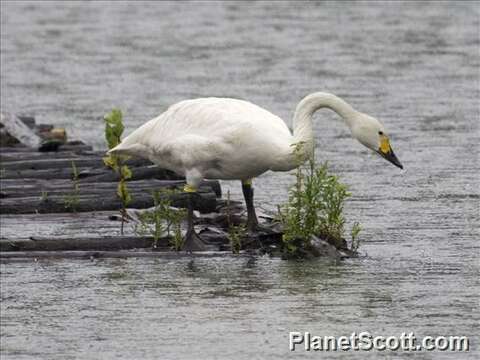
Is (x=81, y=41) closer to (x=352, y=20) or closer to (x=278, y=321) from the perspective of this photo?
→ (x=352, y=20)

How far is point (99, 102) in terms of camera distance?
28.2 meters

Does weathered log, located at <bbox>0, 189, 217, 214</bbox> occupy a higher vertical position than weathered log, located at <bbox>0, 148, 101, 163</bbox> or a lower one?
higher

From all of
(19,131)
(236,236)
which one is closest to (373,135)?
(236,236)

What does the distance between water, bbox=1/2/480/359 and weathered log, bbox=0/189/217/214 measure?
1.45 m

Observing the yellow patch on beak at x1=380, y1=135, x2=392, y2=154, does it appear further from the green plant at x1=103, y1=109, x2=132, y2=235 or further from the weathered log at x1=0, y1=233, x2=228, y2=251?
the green plant at x1=103, y1=109, x2=132, y2=235

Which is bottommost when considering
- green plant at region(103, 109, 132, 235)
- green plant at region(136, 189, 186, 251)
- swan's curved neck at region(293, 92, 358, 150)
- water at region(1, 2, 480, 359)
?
water at region(1, 2, 480, 359)

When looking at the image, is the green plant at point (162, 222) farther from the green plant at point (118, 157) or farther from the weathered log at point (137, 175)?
the weathered log at point (137, 175)

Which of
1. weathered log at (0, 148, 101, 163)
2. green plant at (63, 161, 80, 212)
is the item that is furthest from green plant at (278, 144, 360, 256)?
weathered log at (0, 148, 101, 163)

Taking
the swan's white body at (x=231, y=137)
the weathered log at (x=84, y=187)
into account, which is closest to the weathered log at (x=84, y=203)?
the weathered log at (x=84, y=187)

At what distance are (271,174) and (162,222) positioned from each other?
4.53 metres

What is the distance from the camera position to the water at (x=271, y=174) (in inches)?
521

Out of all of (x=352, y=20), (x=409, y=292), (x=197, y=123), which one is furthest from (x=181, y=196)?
(x=352, y=20)

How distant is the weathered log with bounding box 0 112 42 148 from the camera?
71.9ft

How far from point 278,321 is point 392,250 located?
3.09m
